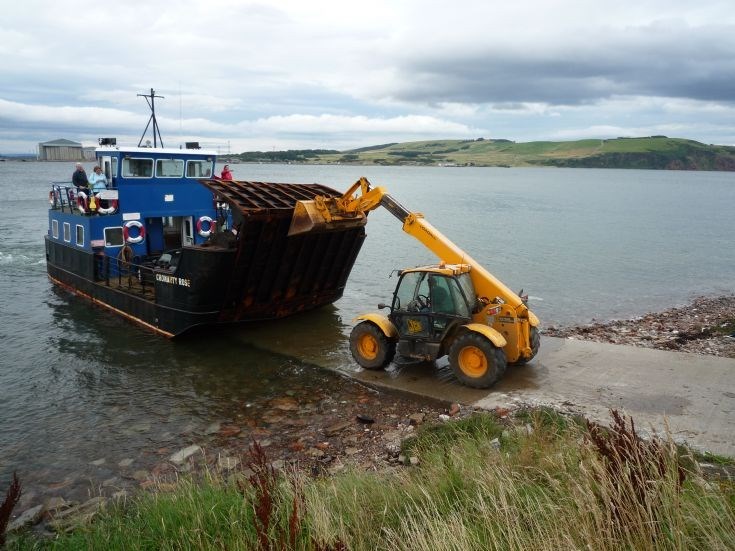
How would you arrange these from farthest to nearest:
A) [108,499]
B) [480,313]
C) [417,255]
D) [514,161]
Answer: [514,161] < [417,255] < [480,313] < [108,499]

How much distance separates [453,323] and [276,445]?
3.35 meters

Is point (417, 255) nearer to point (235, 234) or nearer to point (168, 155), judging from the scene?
point (168, 155)

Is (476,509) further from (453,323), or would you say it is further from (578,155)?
(578,155)

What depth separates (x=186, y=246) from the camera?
38.1 ft

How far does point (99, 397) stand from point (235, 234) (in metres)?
3.96

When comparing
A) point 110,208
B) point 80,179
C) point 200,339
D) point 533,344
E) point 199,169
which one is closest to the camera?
point 533,344

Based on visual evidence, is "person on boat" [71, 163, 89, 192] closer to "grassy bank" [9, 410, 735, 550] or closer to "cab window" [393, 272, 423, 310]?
"cab window" [393, 272, 423, 310]

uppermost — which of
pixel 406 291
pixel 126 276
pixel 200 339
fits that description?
pixel 406 291

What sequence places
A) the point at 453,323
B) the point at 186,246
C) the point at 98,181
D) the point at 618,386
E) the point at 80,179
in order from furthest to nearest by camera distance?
the point at 80,179 < the point at 98,181 < the point at 186,246 < the point at 453,323 < the point at 618,386

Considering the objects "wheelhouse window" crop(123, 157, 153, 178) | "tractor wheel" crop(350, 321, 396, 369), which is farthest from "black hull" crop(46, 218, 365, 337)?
"tractor wheel" crop(350, 321, 396, 369)

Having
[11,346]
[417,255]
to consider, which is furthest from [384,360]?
[417,255]

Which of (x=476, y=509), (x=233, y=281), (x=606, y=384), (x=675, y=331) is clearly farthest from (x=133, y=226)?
(x=675, y=331)

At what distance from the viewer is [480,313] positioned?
31.0 feet

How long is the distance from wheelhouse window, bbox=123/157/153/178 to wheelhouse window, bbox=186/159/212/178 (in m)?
1.05
